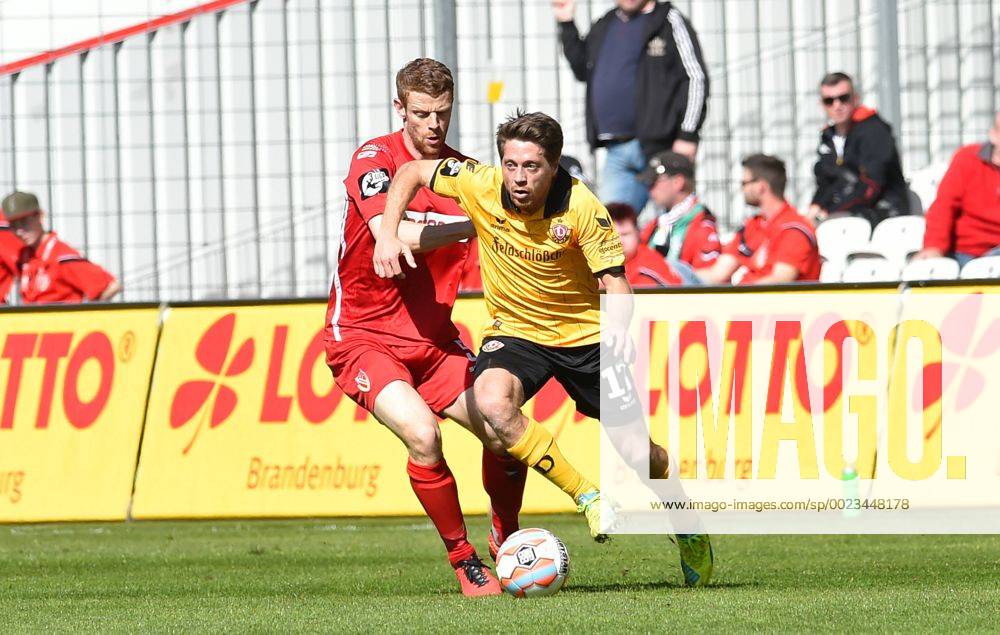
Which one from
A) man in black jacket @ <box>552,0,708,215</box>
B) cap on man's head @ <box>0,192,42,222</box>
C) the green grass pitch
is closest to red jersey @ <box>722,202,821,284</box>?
man in black jacket @ <box>552,0,708,215</box>

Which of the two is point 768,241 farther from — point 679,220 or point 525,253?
point 525,253

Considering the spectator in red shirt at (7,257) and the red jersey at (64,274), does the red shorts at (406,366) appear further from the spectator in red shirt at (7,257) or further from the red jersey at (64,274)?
the spectator in red shirt at (7,257)

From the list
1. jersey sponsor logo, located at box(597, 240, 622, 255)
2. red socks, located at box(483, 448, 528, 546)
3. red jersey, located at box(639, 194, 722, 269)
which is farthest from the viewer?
red jersey, located at box(639, 194, 722, 269)

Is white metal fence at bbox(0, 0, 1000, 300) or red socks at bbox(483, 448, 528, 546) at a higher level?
white metal fence at bbox(0, 0, 1000, 300)

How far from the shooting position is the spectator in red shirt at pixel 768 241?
11789 mm

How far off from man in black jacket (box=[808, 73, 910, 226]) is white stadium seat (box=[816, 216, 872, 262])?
147 mm

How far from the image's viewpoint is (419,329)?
7.88m

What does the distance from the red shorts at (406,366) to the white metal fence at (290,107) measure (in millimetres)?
6042

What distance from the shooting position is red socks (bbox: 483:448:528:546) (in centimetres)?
798

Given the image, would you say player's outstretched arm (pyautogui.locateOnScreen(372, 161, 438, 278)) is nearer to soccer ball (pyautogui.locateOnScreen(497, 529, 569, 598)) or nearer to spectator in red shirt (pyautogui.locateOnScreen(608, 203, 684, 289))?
soccer ball (pyautogui.locateOnScreen(497, 529, 569, 598))

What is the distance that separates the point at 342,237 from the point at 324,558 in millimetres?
2115

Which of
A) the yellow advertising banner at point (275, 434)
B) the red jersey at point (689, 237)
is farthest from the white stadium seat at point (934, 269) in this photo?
the yellow advertising banner at point (275, 434)

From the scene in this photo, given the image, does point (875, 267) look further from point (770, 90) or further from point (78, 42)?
point (78, 42)

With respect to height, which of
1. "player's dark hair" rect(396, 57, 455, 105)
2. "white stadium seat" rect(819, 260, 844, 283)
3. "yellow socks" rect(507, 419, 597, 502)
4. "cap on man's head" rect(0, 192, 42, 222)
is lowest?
"yellow socks" rect(507, 419, 597, 502)
